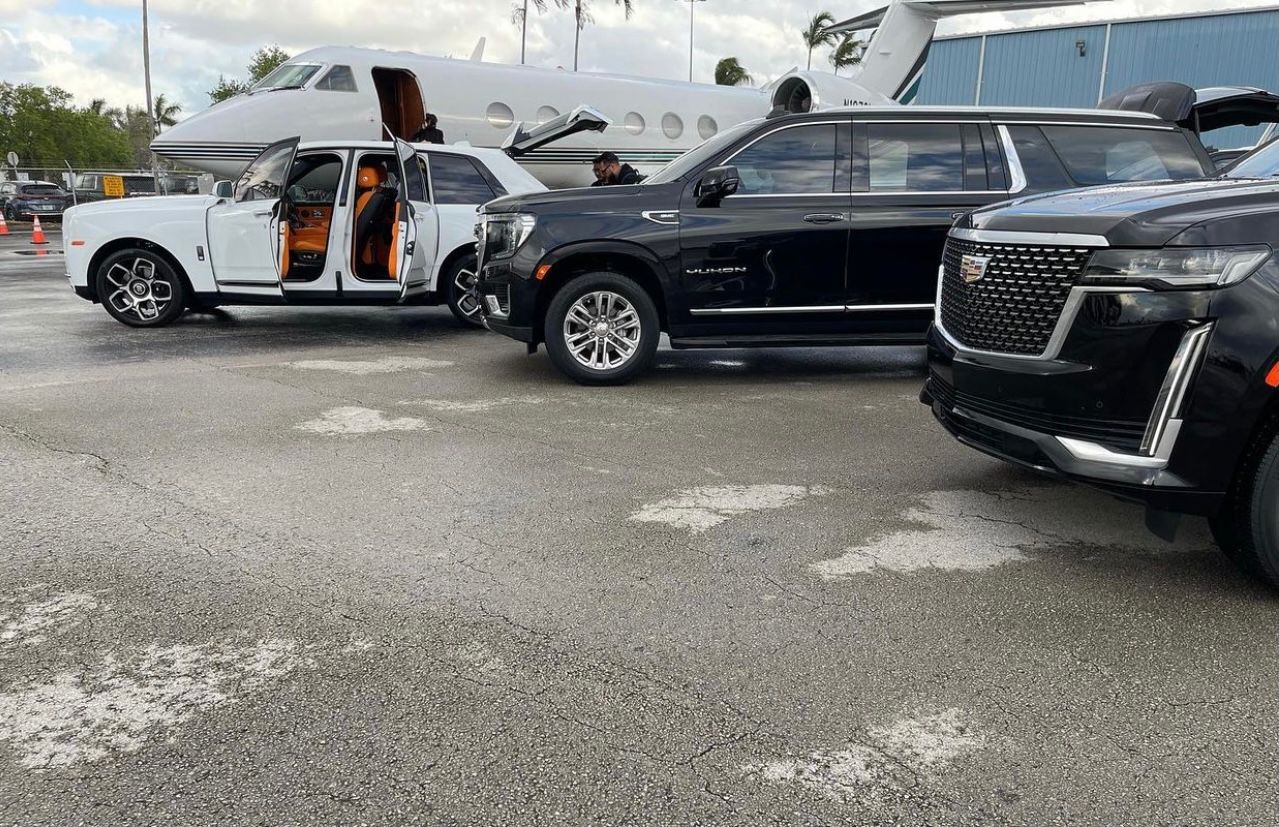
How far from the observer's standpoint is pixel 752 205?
7.12 meters

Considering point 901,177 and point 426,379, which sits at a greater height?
point 901,177

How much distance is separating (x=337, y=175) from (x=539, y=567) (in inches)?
304

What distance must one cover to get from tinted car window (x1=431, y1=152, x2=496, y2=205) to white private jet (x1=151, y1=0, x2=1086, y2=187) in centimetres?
289

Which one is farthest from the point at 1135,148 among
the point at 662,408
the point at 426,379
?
the point at 426,379

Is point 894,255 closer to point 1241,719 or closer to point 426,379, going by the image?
point 426,379

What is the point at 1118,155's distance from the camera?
24.1ft

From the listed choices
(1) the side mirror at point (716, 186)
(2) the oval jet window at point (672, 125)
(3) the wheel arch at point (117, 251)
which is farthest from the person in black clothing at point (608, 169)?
(2) the oval jet window at point (672, 125)

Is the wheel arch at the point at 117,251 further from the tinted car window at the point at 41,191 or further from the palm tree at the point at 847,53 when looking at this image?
the palm tree at the point at 847,53

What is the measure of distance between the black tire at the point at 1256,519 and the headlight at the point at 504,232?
4890mm

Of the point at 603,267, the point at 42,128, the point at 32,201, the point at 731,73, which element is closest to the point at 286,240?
the point at 603,267

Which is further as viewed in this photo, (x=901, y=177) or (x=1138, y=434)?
(x=901, y=177)

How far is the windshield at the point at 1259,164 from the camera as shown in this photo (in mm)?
4971

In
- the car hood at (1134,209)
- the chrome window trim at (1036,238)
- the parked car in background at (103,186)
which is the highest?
the parked car in background at (103,186)

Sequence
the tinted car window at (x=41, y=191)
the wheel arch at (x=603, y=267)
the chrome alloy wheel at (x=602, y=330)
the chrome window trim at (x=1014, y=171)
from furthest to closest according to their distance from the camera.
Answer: the tinted car window at (x=41, y=191), the chrome window trim at (x=1014, y=171), the chrome alloy wheel at (x=602, y=330), the wheel arch at (x=603, y=267)
